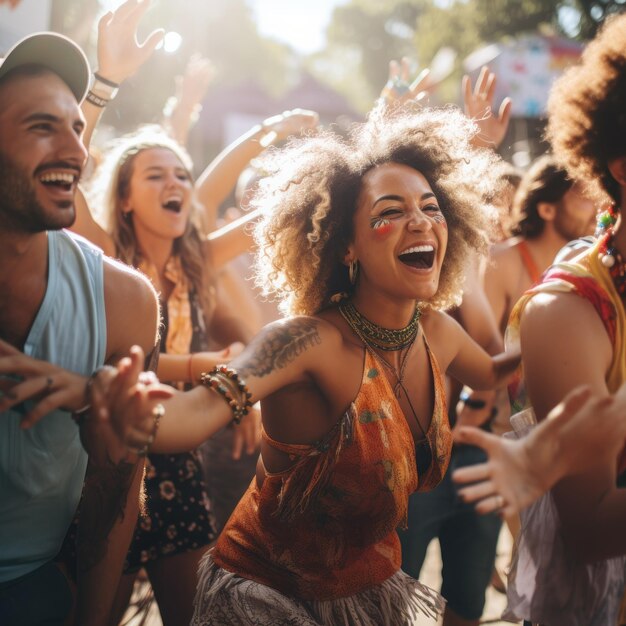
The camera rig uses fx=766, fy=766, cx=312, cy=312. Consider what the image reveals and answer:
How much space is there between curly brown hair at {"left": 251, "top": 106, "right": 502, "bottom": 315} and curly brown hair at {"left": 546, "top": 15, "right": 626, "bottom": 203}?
448 millimetres

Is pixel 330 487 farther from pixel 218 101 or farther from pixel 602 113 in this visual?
pixel 218 101

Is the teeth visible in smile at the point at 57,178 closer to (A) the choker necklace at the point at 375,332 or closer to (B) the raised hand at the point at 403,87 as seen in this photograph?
(A) the choker necklace at the point at 375,332

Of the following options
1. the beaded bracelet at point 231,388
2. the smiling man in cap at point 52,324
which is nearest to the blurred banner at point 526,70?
the smiling man in cap at point 52,324

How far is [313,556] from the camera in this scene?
7.52ft

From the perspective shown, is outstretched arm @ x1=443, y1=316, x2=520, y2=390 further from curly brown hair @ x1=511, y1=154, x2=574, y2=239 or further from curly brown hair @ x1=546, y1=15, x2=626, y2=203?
curly brown hair @ x1=511, y1=154, x2=574, y2=239

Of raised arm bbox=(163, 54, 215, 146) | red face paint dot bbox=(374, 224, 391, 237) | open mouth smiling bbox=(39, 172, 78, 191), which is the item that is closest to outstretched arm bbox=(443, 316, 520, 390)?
red face paint dot bbox=(374, 224, 391, 237)

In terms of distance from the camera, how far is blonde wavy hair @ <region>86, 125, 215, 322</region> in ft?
12.2

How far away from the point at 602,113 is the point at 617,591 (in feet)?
4.41

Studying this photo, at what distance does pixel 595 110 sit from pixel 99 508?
1.84 meters

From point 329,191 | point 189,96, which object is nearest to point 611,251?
point 329,191

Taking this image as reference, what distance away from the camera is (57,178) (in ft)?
6.63

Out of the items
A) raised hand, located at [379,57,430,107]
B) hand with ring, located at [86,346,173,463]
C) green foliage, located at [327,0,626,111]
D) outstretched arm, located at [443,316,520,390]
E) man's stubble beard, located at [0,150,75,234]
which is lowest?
hand with ring, located at [86,346,173,463]

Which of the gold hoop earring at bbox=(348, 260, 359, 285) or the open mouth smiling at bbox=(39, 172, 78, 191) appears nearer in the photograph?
the open mouth smiling at bbox=(39, 172, 78, 191)

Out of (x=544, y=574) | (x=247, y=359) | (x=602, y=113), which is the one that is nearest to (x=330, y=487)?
(x=247, y=359)
